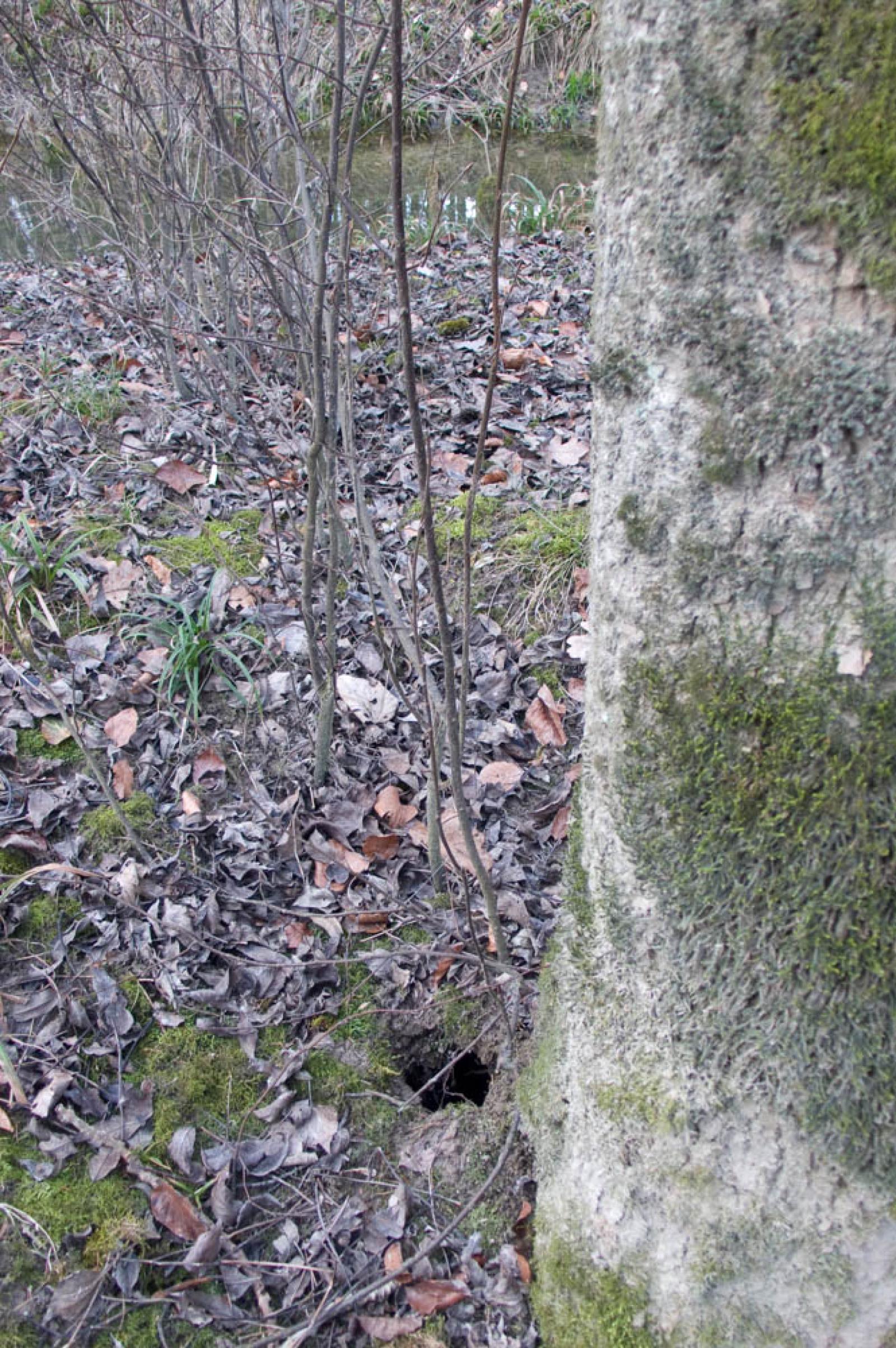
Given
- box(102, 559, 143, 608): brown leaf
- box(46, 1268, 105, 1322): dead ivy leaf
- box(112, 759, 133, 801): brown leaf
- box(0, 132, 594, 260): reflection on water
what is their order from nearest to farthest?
box(46, 1268, 105, 1322): dead ivy leaf → box(112, 759, 133, 801): brown leaf → box(102, 559, 143, 608): brown leaf → box(0, 132, 594, 260): reflection on water

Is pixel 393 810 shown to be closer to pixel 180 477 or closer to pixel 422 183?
pixel 180 477

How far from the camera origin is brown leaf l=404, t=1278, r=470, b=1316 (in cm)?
196

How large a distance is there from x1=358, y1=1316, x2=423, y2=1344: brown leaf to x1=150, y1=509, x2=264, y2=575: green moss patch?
2330 mm

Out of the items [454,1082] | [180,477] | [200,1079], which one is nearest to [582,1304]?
[454,1082]

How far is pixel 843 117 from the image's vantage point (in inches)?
37.5

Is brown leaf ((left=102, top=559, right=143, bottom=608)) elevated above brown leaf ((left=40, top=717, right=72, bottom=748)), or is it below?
above

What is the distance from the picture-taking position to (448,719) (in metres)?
2.07

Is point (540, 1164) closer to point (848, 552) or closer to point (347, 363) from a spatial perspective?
point (848, 552)

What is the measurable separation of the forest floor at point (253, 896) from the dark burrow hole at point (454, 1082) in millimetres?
11

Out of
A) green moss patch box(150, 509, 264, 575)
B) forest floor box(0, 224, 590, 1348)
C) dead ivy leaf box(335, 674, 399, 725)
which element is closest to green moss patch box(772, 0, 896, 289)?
forest floor box(0, 224, 590, 1348)

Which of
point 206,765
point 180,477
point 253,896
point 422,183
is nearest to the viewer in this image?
point 253,896

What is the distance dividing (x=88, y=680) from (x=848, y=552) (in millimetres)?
2575

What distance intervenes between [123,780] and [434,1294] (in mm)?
1602

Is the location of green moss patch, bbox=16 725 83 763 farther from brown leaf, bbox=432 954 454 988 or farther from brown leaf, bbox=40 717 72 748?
brown leaf, bbox=432 954 454 988
